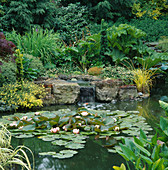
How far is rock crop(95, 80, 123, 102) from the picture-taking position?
6414 mm

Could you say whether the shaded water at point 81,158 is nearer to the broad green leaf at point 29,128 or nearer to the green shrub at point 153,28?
the broad green leaf at point 29,128

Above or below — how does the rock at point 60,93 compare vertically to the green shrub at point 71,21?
below

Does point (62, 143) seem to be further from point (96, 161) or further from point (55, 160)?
point (96, 161)

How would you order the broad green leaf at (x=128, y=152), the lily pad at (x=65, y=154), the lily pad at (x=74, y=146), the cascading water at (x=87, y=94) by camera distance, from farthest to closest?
the cascading water at (x=87, y=94), the lily pad at (x=74, y=146), the lily pad at (x=65, y=154), the broad green leaf at (x=128, y=152)

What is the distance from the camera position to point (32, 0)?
9516 mm

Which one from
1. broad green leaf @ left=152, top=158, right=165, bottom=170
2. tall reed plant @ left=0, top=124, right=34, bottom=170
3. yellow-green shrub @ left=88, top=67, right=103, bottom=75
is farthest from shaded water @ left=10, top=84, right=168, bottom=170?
yellow-green shrub @ left=88, top=67, right=103, bottom=75

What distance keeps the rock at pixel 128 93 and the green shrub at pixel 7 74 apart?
3.01 m

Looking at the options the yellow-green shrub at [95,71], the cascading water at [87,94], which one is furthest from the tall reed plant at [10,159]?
the yellow-green shrub at [95,71]

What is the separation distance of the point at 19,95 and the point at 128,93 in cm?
311

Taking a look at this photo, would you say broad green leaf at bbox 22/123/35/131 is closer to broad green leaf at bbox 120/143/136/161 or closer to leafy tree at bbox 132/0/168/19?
broad green leaf at bbox 120/143/136/161

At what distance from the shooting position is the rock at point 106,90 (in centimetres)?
641

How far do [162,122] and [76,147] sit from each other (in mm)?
1602

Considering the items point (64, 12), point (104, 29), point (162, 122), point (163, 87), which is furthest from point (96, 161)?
point (64, 12)

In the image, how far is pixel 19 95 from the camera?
5.28 meters
